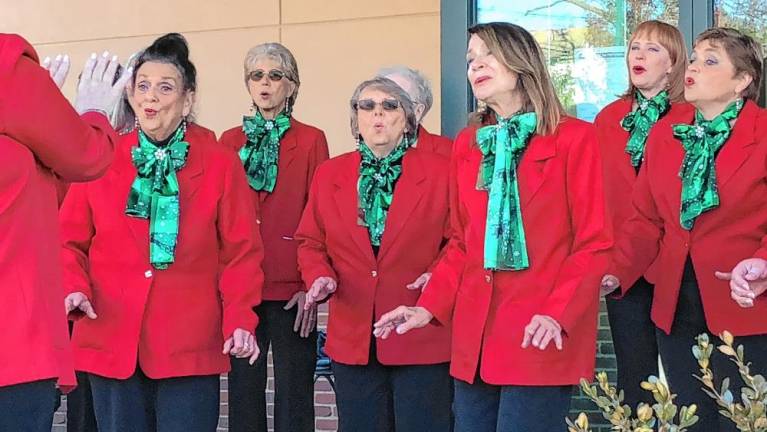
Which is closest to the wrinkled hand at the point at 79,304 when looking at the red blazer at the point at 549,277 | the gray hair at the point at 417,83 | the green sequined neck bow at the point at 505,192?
the red blazer at the point at 549,277

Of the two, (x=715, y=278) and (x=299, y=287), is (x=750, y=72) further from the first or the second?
Result: (x=299, y=287)

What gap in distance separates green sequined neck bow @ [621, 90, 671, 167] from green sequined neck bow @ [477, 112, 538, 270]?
4.40ft

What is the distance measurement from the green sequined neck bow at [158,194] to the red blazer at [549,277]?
3.51 ft

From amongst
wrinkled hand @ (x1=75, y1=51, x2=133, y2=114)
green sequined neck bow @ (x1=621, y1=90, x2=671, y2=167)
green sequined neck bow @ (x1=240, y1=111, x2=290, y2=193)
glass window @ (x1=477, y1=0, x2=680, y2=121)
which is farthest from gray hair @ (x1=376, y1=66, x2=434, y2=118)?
wrinkled hand @ (x1=75, y1=51, x2=133, y2=114)

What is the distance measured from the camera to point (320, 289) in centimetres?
462

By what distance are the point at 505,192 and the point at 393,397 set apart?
1.26m

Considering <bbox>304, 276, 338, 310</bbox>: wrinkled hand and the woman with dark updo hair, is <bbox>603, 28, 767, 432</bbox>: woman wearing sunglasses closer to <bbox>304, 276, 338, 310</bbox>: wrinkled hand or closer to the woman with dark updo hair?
<bbox>304, 276, 338, 310</bbox>: wrinkled hand

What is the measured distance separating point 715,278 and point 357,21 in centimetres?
303

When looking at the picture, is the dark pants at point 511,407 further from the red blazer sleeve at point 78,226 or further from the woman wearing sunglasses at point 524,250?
the red blazer sleeve at point 78,226

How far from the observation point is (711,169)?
4.31 meters

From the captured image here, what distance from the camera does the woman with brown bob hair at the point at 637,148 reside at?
4.96 metres

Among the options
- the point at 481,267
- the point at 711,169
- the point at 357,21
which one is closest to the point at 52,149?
the point at 481,267

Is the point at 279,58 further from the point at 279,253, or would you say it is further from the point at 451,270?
the point at 451,270

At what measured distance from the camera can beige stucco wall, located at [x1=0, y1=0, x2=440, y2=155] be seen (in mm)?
6551
